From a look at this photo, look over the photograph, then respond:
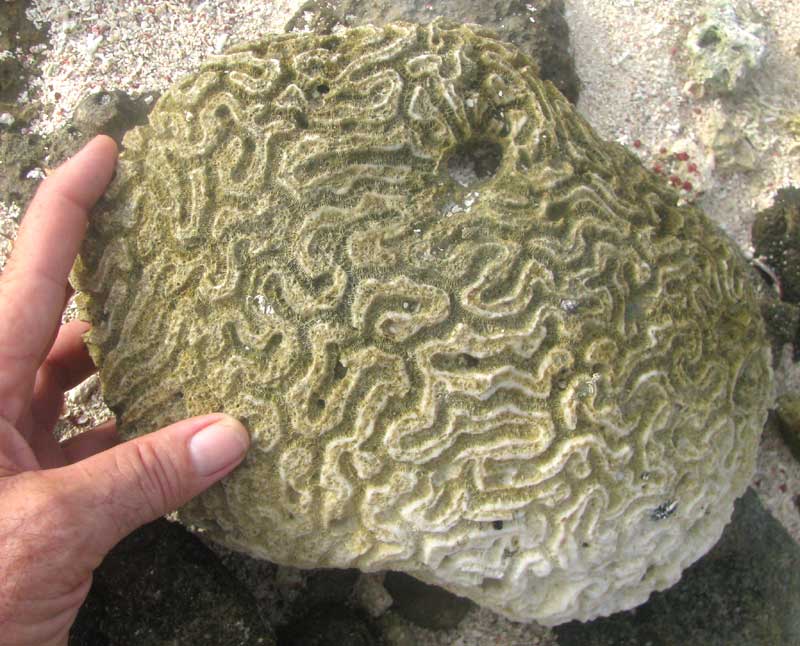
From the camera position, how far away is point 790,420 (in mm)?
3867

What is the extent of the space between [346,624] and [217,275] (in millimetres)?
1902

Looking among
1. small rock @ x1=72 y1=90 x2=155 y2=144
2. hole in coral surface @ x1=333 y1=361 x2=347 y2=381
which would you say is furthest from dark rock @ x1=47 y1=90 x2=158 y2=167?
hole in coral surface @ x1=333 y1=361 x2=347 y2=381

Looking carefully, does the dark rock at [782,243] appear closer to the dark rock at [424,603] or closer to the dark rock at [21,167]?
the dark rock at [424,603]

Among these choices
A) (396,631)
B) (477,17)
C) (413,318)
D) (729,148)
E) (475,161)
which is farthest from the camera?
(729,148)

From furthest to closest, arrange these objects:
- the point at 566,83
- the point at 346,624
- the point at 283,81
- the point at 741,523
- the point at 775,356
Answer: the point at 566,83 → the point at 775,356 → the point at 741,523 → the point at 346,624 → the point at 283,81

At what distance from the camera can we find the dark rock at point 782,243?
423 centimetres

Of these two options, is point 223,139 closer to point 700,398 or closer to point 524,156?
point 524,156

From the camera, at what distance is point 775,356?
4.12m

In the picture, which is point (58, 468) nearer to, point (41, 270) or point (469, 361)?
point (41, 270)

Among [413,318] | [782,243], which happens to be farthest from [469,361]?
[782,243]

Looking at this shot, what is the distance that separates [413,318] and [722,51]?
3.63 meters

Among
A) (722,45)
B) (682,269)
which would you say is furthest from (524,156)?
(722,45)

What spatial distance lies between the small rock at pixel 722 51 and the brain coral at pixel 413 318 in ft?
8.16

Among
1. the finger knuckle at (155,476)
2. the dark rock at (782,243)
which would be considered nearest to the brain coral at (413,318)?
the finger knuckle at (155,476)
